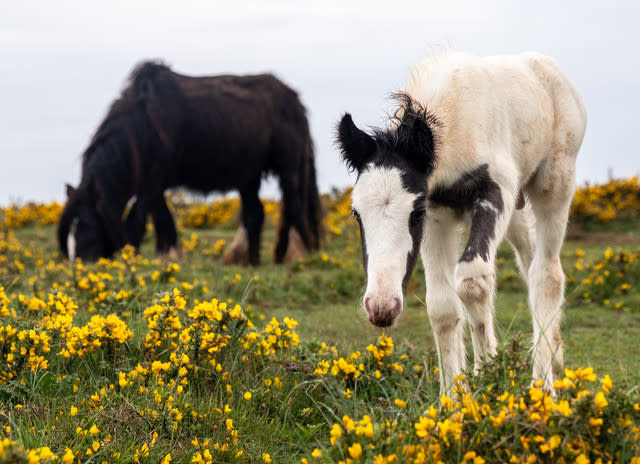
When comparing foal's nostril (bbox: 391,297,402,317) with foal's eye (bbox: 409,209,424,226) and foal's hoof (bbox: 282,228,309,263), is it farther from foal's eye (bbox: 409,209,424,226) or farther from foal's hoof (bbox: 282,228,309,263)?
foal's hoof (bbox: 282,228,309,263)

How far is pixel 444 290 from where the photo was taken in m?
3.98

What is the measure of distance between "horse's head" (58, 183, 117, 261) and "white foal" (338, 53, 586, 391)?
6.49 m

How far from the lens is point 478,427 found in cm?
227

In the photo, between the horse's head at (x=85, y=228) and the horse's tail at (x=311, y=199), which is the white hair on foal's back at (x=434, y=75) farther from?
the horse's tail at (x=311, y=199)

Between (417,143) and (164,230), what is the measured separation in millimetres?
6931

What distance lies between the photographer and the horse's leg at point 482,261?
130 inches

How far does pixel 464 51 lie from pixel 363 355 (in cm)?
199

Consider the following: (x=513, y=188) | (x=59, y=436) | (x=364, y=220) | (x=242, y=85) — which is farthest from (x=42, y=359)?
(x=242, y=85)

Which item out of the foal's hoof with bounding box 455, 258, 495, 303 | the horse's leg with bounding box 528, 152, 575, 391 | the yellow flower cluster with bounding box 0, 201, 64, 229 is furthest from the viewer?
the yellow flower cluster with bounding box 0, 201, 64, 229

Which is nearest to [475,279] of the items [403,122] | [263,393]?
[403,122]

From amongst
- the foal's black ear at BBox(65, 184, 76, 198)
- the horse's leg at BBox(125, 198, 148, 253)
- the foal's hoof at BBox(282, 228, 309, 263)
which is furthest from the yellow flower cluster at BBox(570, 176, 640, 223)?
the foal's black ear at BBox(65, 184, 76, 198)

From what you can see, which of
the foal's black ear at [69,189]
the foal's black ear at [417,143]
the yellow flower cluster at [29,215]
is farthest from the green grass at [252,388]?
the yellow flower cluster at [29,215]

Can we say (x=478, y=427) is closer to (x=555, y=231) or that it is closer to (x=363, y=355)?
(x=363, y=355)

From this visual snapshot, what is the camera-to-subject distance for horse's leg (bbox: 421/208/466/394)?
3.89 metres
